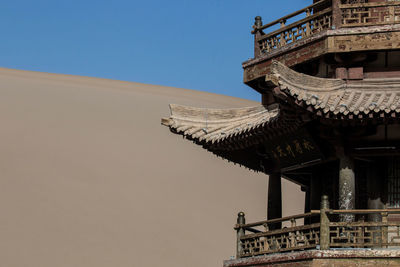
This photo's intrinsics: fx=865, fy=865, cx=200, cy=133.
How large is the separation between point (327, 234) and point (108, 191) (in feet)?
124

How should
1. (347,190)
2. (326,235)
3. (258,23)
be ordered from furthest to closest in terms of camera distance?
1. (258,23)
2. (347,190)
3. (326,235)

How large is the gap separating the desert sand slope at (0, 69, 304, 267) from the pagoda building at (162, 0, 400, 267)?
2688cm

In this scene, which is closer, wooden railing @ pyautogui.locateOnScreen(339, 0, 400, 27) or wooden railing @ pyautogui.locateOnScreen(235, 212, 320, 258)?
wooden railing @ pyautogui.locateOnScreen(235, 212, 320, 258)

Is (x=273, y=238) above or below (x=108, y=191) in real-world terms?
below

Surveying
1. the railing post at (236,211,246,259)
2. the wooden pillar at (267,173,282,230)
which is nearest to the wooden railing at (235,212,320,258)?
the railing post at (236,211,246,259)

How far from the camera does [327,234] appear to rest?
14648 millimetres

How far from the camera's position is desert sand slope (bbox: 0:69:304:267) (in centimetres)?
4541

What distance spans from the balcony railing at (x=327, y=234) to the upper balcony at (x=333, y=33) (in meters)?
3.07

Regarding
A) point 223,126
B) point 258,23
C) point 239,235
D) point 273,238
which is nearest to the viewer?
point 273,238

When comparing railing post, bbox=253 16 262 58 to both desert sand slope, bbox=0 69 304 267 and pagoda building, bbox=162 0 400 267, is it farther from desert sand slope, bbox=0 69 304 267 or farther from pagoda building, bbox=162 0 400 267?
desert sand slope, bbox=0 69 304 267

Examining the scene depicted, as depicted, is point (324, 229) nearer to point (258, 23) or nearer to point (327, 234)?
point (327, 234)

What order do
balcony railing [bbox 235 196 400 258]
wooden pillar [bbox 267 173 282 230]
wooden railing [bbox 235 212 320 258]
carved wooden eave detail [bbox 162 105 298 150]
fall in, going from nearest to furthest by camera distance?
balcony railing [bbox 235 196 400 258] → wooden railing [bbox 235 212 320 258] → carved wooden eave detail [bbox 162 105 298 150] → wooden pillar [bbox 267 173 282 230]

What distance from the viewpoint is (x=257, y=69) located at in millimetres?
17922

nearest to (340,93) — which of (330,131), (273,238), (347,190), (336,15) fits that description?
(330,131)
